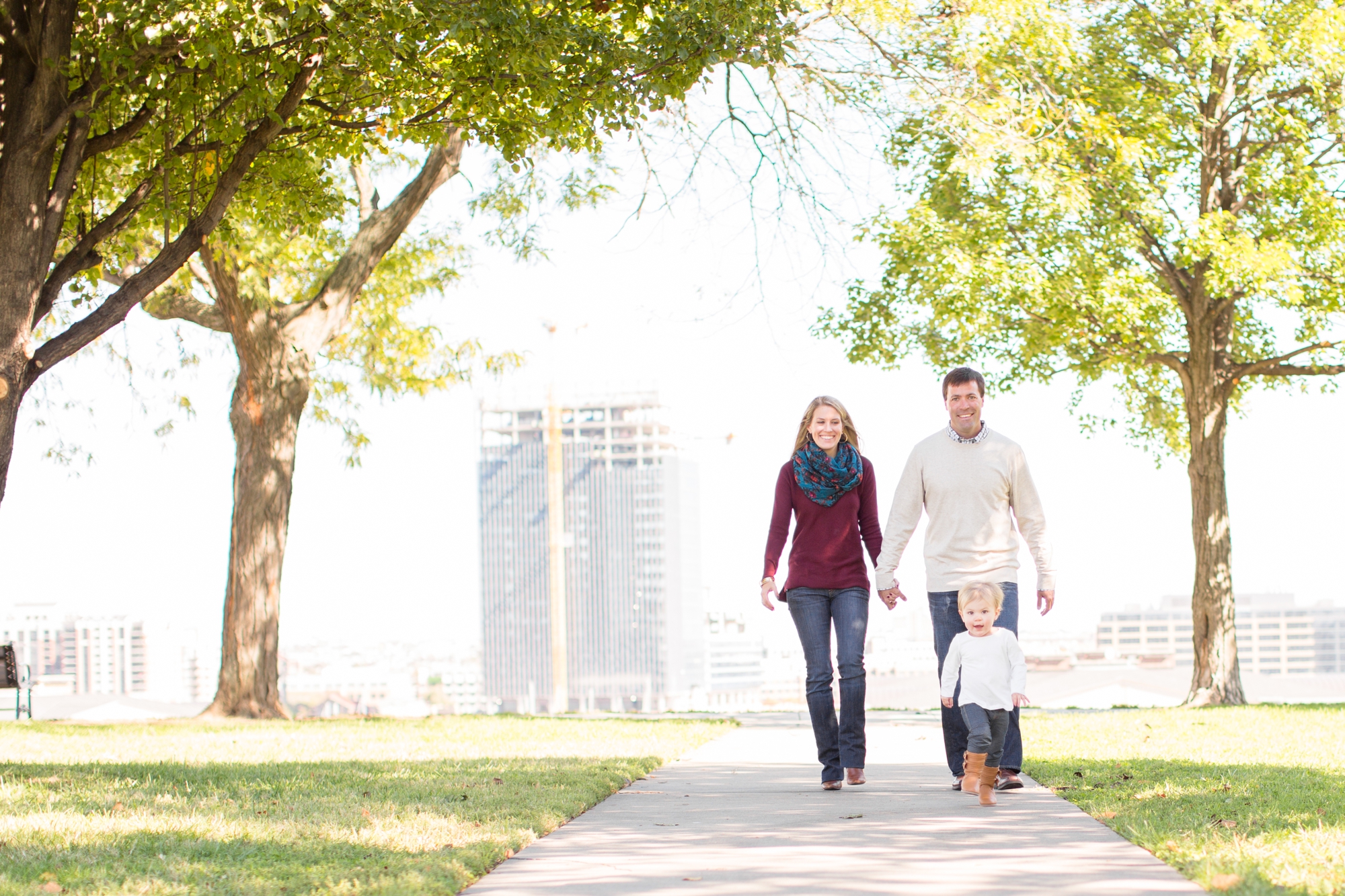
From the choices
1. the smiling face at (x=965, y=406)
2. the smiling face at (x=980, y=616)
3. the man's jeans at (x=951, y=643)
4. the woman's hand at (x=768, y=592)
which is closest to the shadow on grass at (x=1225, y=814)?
the man's jeans at (x=951, y=643)

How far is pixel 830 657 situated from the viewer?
6.49 m

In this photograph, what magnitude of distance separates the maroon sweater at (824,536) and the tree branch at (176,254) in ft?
13.5

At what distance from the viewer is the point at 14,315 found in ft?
24.2

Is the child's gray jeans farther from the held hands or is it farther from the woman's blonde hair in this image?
the woman's blonde hair

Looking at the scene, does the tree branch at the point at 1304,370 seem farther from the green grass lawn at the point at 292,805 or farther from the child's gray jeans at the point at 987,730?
the child's gray jeans at the point at 987,730

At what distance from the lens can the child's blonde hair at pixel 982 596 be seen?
595 centimetres

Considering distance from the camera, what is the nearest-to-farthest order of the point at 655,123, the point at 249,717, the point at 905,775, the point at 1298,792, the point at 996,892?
1. the point at 996,892
2. the point at 1298,792
3. the point at 905,775
4. the point at 655,123
5. the point at 249,717

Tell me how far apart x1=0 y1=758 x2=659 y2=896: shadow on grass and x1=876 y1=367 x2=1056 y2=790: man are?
1794 mm

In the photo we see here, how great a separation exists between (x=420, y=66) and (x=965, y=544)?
4.84 m

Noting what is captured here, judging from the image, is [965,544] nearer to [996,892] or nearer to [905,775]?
[905,775]

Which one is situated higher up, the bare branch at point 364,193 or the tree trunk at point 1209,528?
the bare branch at point 364,193

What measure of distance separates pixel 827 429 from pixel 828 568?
0.66 metres

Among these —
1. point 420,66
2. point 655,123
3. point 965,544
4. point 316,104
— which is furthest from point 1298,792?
point 655,123

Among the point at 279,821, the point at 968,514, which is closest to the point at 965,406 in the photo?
the point at 968,514
